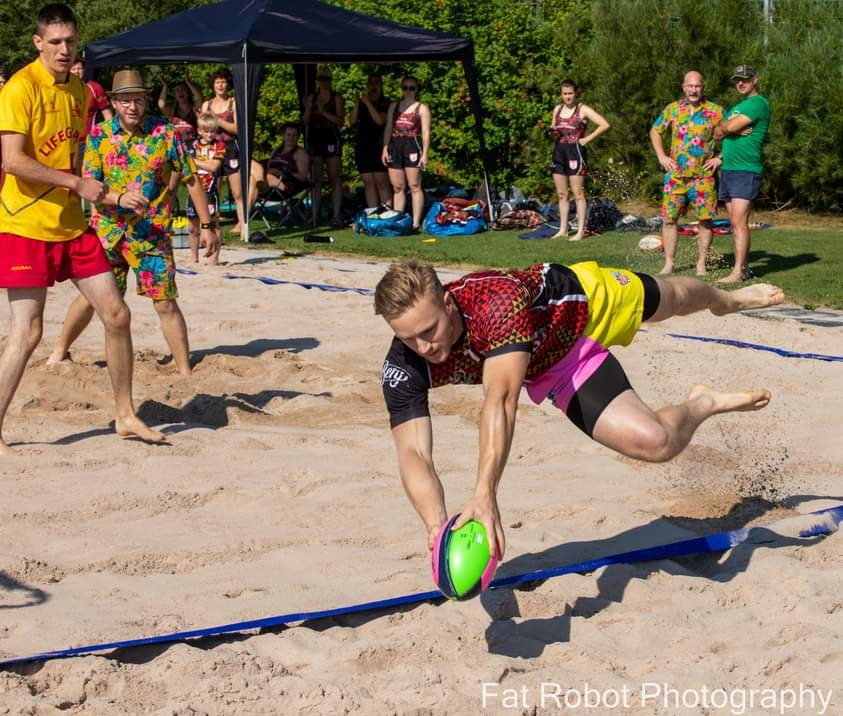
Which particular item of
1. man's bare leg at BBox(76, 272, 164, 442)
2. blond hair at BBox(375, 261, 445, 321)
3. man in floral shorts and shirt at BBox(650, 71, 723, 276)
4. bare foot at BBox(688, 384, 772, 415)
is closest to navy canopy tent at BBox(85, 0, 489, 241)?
man in floral shorts and shirt at BBox(650, 71, 723, 276)

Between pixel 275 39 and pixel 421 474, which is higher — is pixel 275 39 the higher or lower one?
the higher one

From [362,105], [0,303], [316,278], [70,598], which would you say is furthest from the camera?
[362,105]

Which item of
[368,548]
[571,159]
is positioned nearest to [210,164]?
[571,159]

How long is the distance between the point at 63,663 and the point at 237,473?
2.05 m

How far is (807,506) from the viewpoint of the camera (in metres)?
5.28

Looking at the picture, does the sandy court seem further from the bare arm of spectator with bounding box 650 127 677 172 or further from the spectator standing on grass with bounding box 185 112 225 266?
the spectator standing on grass with bounding box 185 112 225 266

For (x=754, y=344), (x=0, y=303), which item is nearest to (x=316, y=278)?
(x=0, y=303)

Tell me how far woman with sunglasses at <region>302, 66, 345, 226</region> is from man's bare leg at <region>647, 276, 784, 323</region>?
38.0ft

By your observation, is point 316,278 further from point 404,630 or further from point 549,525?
point 404,630

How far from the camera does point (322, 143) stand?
16578 mm

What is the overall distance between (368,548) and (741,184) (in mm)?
7352

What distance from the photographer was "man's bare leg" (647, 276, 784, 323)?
197 inches

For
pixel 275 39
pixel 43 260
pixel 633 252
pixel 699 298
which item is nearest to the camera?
pixel 699 298

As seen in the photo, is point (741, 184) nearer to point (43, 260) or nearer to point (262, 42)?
point (262, 42)
